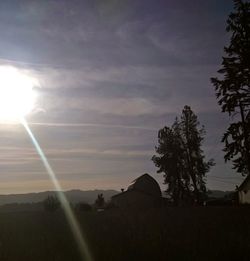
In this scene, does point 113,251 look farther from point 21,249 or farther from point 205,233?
point 205,233

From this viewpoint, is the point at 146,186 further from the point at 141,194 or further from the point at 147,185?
the point at 141,194

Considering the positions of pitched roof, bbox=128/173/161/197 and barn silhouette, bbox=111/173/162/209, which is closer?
barn silhouette, bbox=111/173/162/209

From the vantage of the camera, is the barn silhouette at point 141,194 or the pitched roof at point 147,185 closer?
the barn silhouette at point 141,194

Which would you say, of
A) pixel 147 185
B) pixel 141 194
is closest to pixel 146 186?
pixel 147 185

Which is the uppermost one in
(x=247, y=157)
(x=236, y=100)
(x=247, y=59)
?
(x=247, y=59)

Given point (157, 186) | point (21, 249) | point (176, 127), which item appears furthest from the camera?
point (157, 186)

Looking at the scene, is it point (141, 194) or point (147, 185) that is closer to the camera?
point (141, 194)

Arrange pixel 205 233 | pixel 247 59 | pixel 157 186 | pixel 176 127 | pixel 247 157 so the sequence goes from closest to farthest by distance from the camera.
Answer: pixel 205 233 < pixel 247 59 < pixel 247 157 < pixel 176 127 < pixel 157 186

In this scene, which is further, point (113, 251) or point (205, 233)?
point (205, 233)

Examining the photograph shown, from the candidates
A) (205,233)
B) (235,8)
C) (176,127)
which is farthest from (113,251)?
(176,127)

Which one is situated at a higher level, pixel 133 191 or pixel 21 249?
pixel 133 191

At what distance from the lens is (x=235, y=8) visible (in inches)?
1378

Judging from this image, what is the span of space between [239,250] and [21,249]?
22.4 feet

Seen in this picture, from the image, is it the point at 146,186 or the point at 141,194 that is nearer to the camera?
the point at 141,194
